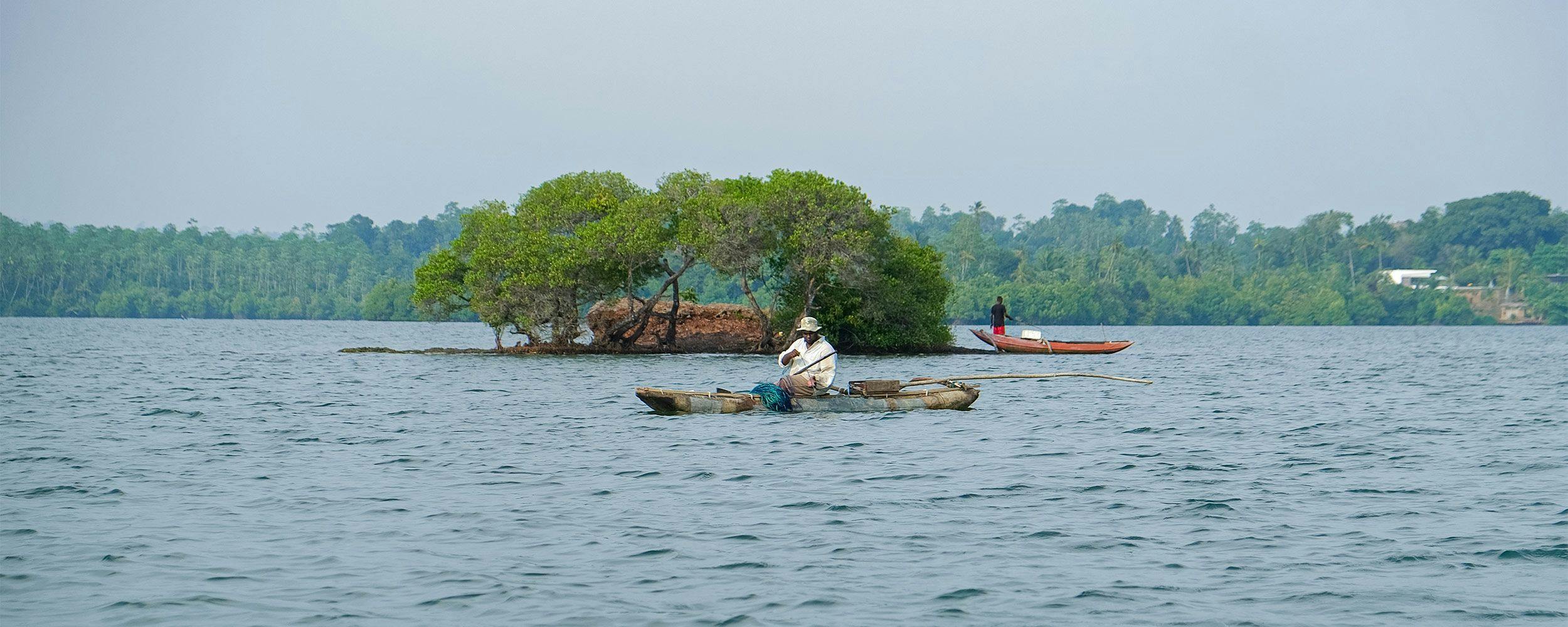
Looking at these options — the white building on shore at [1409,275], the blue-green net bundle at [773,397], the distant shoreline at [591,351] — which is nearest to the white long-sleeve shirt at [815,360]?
the blue-green net bundle at [773,397]

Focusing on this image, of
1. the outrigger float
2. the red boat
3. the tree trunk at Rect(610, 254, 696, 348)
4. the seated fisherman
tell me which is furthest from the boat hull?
the red boat

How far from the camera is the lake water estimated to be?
10.6 m

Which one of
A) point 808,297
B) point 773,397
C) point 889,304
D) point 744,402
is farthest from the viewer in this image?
point 889,304

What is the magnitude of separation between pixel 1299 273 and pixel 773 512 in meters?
144

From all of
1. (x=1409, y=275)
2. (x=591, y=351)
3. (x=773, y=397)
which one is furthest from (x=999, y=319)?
(x=1409, y=275)

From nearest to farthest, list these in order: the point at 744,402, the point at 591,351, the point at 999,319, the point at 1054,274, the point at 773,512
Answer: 1. the point at 773,512
2. the point at 744,402
3. the point at 591,351
4. the point at 999,319
5. the point at 1054,274

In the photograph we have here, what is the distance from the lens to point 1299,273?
147 metres

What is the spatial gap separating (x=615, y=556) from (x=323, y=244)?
545 feet

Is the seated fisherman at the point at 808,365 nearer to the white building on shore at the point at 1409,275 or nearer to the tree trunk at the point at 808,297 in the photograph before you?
the tree trunk at the point at 808,297

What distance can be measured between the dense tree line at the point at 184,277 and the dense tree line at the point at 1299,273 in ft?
197

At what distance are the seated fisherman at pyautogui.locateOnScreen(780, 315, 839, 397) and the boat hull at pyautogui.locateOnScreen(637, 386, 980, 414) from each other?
0.72ft

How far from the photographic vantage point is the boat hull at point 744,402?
25172mm

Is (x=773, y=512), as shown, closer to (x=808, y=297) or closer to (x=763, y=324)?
(x=808, y=297)

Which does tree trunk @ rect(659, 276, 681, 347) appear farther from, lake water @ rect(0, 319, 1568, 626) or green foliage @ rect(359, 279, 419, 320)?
green foliage @ rect(359, 279, 419, 320)
